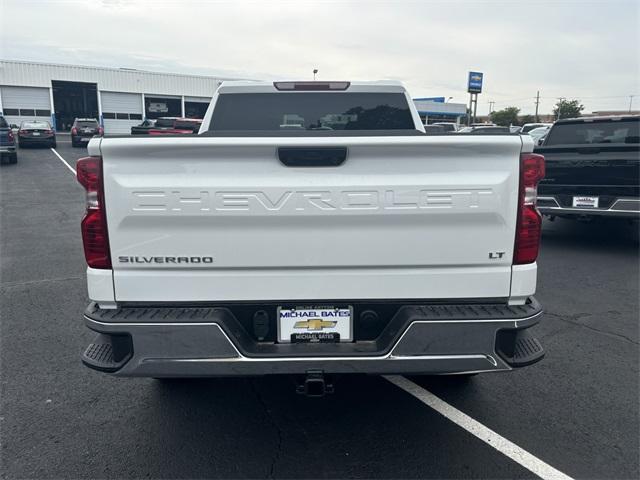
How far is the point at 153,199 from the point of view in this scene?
8.26 feet

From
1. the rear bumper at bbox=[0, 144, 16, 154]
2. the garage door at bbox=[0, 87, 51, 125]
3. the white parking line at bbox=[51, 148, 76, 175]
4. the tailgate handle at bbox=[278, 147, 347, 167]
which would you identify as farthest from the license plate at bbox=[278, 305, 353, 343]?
the garage door at bbox=[0, 87, 51, 125]

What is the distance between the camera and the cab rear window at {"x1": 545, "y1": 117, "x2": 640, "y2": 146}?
26.8 ft

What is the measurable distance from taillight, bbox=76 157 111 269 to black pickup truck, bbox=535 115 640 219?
7055 millimetres

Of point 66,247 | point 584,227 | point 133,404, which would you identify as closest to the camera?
point 133,404

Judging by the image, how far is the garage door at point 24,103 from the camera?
44.8 m

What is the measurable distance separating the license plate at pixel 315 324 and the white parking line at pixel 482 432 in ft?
3.76

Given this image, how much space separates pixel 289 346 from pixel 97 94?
172 feet

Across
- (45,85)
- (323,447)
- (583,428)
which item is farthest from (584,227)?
(45,85)

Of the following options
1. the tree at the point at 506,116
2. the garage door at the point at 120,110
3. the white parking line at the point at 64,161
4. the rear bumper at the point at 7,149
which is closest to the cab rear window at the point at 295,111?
the white parking line at the point at 64,161

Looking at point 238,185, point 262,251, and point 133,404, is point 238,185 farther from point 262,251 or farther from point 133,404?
point 133,404

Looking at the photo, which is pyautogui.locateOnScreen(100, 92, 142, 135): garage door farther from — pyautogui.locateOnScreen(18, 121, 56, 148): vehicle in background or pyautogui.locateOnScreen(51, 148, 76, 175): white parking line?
pyautogui.locateOnScreen(51, 148, 76, 175): white parking line

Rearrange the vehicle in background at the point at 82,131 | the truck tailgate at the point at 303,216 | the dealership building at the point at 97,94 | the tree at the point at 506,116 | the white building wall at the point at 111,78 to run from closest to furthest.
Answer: the truck tailgate at the point at 303,216 < the vehicle in background at the point at 82,131 < the white building wall at the point at 111,78 < the dealership building at the point at 97,94 < the tree at the point at 506,116

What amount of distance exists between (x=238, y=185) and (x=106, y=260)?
0.78 metres

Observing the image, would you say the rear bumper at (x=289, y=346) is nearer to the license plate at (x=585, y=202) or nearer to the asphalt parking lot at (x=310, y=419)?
the asphalt parking lot at (x=310, y=419)
